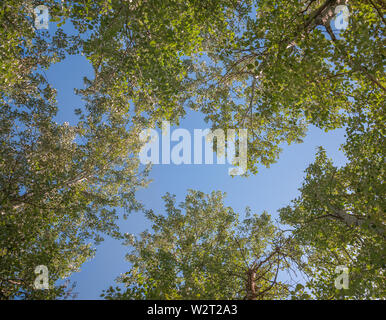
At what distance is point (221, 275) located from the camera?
707 cm

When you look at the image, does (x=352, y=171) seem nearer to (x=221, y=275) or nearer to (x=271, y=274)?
(x=271, y=274)

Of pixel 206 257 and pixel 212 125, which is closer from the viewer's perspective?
pixel 206 257

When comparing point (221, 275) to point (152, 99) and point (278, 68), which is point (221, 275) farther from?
point (152, 99)

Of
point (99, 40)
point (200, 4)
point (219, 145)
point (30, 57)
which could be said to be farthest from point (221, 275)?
point (30, 57)

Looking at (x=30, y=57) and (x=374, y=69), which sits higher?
(x=30, y=57)

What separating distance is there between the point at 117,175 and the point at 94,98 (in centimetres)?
588

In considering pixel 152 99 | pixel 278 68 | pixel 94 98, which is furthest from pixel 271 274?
pixel 94 98

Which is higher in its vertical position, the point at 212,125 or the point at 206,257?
the point at 212,125

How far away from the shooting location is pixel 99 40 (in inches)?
269

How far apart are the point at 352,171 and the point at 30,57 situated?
15.7 metres

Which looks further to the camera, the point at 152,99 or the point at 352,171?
the point at 152,99
